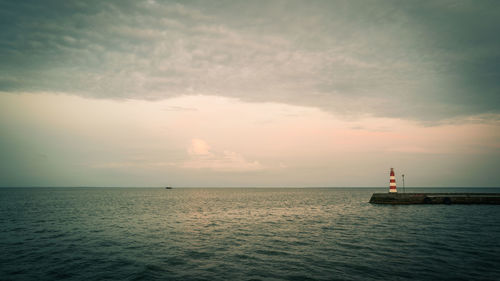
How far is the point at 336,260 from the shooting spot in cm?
1397

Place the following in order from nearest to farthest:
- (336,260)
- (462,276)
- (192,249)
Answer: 1. (462,276)
2. (336,260)
3. (192,249)

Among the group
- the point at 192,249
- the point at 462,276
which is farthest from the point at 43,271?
the point at 462,276

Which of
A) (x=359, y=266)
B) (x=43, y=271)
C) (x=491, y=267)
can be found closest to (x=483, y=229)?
(x=491, y=267)

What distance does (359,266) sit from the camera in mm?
12812

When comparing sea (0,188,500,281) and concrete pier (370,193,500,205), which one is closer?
sea (0,188,500,281)

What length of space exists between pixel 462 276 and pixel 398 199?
4306cm

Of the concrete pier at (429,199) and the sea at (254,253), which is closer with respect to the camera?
the sea at (254,253)

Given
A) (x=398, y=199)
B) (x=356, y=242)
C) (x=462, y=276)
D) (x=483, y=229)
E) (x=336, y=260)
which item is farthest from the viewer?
(x=398, y=199)

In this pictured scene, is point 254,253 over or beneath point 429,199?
over

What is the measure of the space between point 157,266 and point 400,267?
1280 cm

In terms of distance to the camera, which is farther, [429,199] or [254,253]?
[429,199]

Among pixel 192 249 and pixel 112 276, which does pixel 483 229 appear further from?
pixel 112 276

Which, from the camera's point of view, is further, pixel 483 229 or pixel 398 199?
pixel 398 199

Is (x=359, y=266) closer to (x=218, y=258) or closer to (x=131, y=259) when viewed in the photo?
(x=218, y=258)
